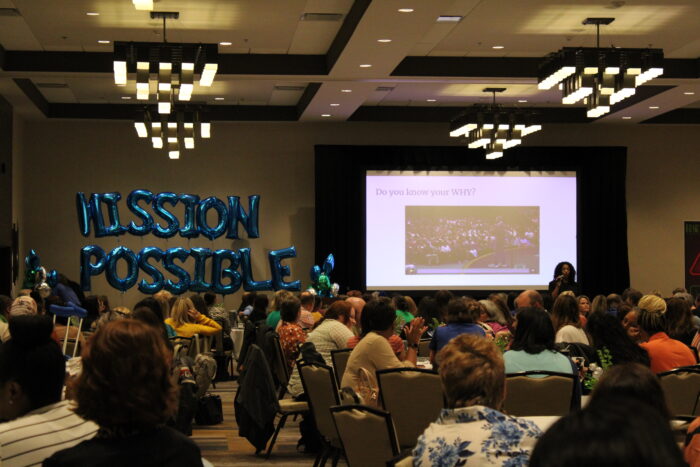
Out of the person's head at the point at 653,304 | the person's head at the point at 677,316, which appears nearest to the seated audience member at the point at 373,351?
the person's head at the point at 653,304

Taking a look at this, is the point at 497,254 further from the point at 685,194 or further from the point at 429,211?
the point at 685,194

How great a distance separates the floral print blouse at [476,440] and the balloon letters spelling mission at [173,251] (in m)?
14.0

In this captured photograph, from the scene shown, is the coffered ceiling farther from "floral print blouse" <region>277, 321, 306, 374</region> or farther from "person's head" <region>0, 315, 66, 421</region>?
"person's head" <region>0, 315, 66, 421</region>

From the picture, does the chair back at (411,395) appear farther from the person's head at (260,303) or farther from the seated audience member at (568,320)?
the person's head at (260,303)

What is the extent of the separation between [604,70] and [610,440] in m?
8.90

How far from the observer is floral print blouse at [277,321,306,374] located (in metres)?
8.48

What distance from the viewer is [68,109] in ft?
55.5

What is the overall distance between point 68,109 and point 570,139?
29.8ft

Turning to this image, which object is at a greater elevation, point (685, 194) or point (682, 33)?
point (682, 33)

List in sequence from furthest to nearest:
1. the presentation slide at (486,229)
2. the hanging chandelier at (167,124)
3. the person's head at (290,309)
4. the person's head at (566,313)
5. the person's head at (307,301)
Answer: the presentation slide at (486,229) < the hanging chandelier at (167,124) < the person's head at (307,301) < the person's head at (290,309) < the person's head at (566,313)

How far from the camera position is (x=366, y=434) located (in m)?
4.38

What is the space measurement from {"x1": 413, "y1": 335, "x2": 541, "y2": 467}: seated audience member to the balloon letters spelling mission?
13.7 metres

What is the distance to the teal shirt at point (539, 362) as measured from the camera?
5.58 meters

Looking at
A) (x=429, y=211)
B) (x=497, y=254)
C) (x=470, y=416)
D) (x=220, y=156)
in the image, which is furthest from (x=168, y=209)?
(x=470, y=416)
